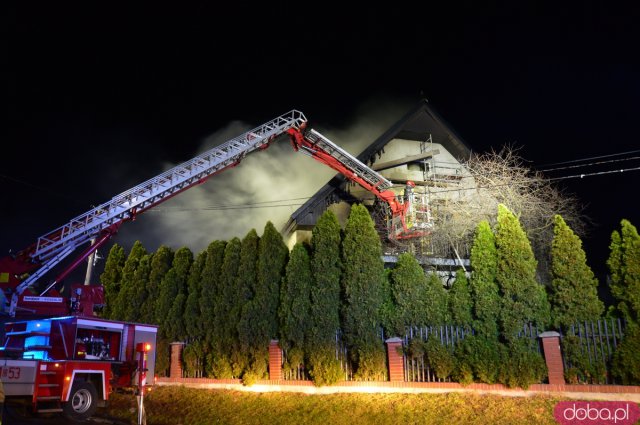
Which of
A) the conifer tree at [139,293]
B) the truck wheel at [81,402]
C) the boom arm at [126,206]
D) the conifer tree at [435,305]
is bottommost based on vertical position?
the truck wheel at [81,402]

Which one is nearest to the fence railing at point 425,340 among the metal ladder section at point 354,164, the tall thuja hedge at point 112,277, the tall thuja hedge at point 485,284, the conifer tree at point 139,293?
the tall thuja hedge at point 485,284

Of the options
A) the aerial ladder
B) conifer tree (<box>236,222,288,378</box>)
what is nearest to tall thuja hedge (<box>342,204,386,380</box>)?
conifer tree (<box>236,222,288,378</box>)

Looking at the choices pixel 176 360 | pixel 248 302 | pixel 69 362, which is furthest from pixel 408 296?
pixel 69 362

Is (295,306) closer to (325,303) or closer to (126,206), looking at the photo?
(325,303)

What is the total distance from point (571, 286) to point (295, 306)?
690 cm

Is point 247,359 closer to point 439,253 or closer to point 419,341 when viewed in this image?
point 419,341

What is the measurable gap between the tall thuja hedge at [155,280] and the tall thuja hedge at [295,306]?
559cm

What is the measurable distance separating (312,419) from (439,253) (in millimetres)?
11030

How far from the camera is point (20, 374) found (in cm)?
1024

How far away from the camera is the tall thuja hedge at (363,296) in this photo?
12.2 m

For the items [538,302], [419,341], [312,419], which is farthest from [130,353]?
[538,302]

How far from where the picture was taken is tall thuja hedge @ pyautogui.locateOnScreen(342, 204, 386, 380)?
12.2 m

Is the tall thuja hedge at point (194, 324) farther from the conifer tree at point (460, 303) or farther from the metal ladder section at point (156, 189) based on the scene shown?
the conifer tree at point (460, 303)

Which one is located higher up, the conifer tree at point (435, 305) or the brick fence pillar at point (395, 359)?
the conifer tree at point (435, 305)
